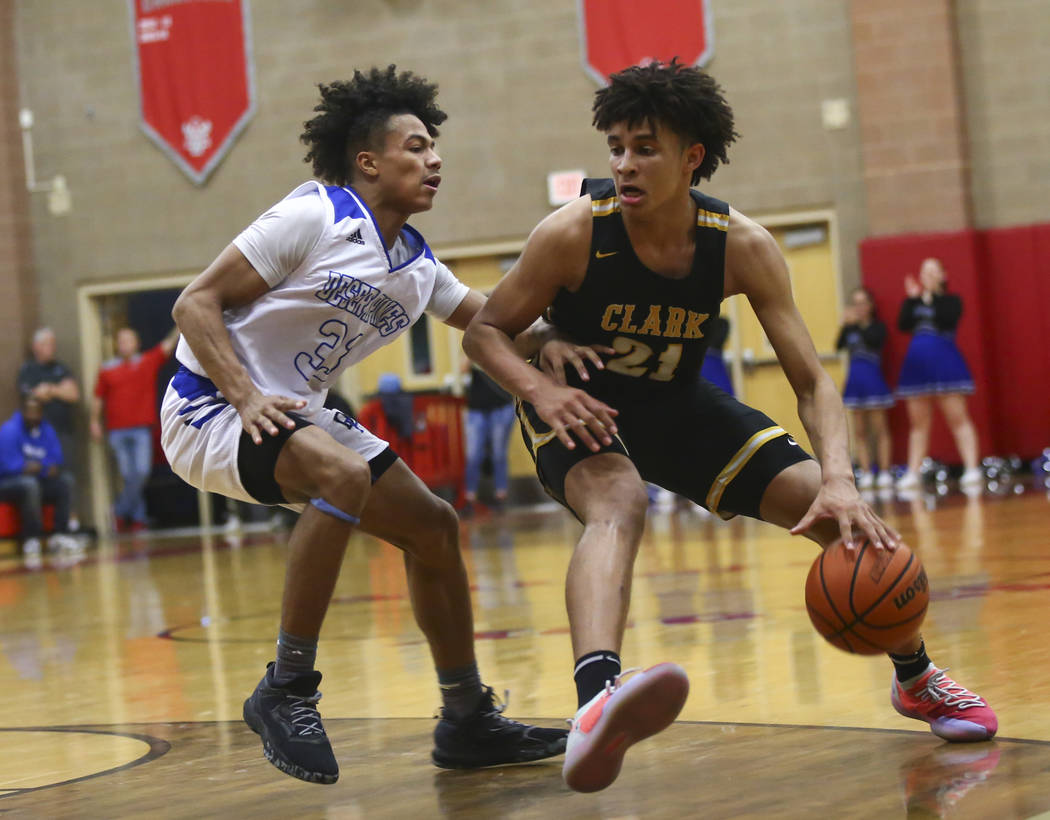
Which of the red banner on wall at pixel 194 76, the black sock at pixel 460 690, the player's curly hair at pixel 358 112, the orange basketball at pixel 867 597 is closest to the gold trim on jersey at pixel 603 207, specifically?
the player's curly hair at pixel 358 112

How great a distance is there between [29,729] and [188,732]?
20.8 inches

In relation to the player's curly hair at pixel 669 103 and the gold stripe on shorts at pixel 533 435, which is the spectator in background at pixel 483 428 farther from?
the player's curly hair at pixel 669 103

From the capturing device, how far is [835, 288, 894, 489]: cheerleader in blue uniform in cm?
1249

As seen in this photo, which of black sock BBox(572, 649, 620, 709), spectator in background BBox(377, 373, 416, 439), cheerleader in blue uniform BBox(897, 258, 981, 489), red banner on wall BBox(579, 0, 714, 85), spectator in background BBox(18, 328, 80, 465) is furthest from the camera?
spectator in background BBox(18, 328, 80, 465)

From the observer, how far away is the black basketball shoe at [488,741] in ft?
11.5

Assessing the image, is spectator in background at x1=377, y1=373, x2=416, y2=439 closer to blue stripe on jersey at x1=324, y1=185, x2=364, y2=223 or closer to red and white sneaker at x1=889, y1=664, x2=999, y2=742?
blue stripe on jersey at x1=324, y1=185, x2=364, y2=223

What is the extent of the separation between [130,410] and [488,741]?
37.5 feet

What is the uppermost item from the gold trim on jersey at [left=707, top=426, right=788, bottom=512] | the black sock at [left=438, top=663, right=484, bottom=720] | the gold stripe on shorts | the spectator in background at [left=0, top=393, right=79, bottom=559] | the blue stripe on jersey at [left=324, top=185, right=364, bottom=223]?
the blue stripe on jersey at [left=324, top=185, right=364, bottom=223]

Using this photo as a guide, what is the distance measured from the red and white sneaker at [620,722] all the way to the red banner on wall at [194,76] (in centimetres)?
1279

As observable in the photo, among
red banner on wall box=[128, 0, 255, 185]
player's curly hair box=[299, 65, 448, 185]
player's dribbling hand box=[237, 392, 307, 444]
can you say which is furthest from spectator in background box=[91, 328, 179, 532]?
player's dribbling hand box=[237, 392, 307, 444]

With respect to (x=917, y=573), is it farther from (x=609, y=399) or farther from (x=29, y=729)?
(x=29, y=729)

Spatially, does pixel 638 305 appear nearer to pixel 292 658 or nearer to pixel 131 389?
pixel 292 658

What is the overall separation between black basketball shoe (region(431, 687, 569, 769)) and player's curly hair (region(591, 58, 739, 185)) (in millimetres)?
1412

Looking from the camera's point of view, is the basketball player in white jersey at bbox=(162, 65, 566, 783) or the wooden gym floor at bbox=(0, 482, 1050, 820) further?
the basketball player in white jersey at bbox=(162, 65, 566, 783)
